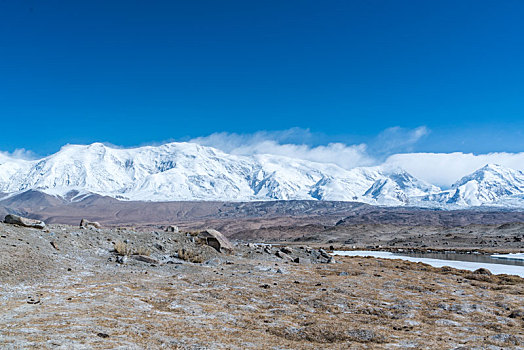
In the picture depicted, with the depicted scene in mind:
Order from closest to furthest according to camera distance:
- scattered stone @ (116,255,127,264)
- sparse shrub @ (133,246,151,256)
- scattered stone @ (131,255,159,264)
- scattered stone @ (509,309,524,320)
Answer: scattered stone @ (509,309,524,320), scattered stone @ (116,255,127,264), scattered stone @ (131,255,159,264), sparse shrub @ (133,246,151,256)

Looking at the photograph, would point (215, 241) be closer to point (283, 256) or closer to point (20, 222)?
point (283, 256)

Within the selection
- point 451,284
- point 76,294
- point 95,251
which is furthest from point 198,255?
Result: point 451,284

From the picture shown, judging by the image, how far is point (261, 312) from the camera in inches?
567

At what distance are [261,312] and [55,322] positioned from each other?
6.83 meters

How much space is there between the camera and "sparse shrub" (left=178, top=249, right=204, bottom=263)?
87.1 ft

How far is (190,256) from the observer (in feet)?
89.1

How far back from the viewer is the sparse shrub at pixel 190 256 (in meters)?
26.5

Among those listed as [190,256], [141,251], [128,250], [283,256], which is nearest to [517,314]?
[190,256]

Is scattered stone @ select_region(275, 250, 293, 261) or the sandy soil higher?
scattered stone @ select_region(275, 250, 293, 261)

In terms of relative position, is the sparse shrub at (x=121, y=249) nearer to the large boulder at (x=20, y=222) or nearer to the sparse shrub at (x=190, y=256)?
the sparse shrub at (x=190, y=256)

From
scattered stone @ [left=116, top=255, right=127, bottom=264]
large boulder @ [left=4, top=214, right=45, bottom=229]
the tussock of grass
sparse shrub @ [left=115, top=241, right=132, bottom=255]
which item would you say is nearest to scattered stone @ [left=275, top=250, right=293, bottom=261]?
the tussock of grass

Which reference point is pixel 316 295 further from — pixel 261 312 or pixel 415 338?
pixel 415 338

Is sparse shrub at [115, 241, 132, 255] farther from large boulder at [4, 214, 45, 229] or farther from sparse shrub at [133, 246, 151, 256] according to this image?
large boulder at [4, 214, 45, 229]

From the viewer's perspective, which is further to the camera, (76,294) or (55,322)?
(76,294)
